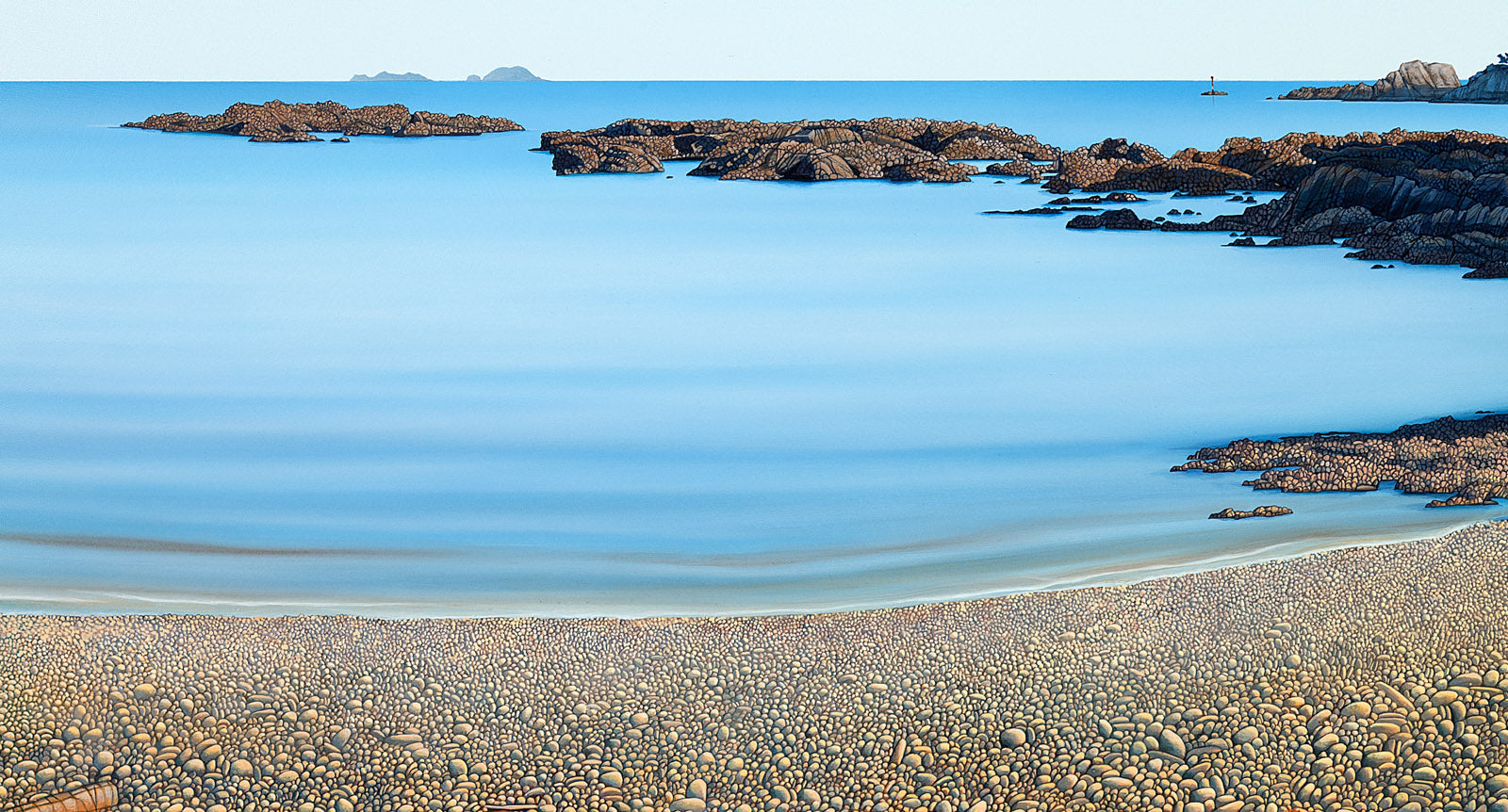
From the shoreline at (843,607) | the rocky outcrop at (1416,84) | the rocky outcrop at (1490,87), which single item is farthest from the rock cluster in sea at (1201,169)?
the rocky outcrop at (1416,84)

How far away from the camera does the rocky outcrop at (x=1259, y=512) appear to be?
7445mm

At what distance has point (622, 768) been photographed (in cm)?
445

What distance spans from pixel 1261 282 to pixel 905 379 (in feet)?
27.6

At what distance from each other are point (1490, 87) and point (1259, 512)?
318 feet

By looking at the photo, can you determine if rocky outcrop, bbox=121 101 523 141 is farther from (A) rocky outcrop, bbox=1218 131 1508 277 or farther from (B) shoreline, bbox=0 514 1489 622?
(B) shoreline, bbox=0 514 1489 622

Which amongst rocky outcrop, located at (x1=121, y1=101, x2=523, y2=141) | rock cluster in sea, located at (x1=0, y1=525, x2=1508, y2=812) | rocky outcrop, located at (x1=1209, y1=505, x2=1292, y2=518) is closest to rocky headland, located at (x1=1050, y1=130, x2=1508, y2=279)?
rocky outcrop, located at (x1=1209, y1=505, x2=1292, y2=518)

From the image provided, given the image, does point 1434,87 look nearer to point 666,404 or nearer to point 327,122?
point 327,122

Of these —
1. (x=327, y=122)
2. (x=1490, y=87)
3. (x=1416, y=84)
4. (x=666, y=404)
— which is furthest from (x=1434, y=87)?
(x=666, y=404)

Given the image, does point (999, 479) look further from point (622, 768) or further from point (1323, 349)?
point (1323, 349)

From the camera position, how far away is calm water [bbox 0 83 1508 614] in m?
6.99

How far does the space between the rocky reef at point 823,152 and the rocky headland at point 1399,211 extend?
12.3 metres

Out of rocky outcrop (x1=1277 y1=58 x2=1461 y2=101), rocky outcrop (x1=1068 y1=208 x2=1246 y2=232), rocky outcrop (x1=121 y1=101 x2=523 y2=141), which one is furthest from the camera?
rocky outcrop (x1=1277 y1=58 x2=1461 y2=101)

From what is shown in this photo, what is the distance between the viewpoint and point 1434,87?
334 feet

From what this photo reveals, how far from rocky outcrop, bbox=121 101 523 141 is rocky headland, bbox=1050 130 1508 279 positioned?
1948 inches
